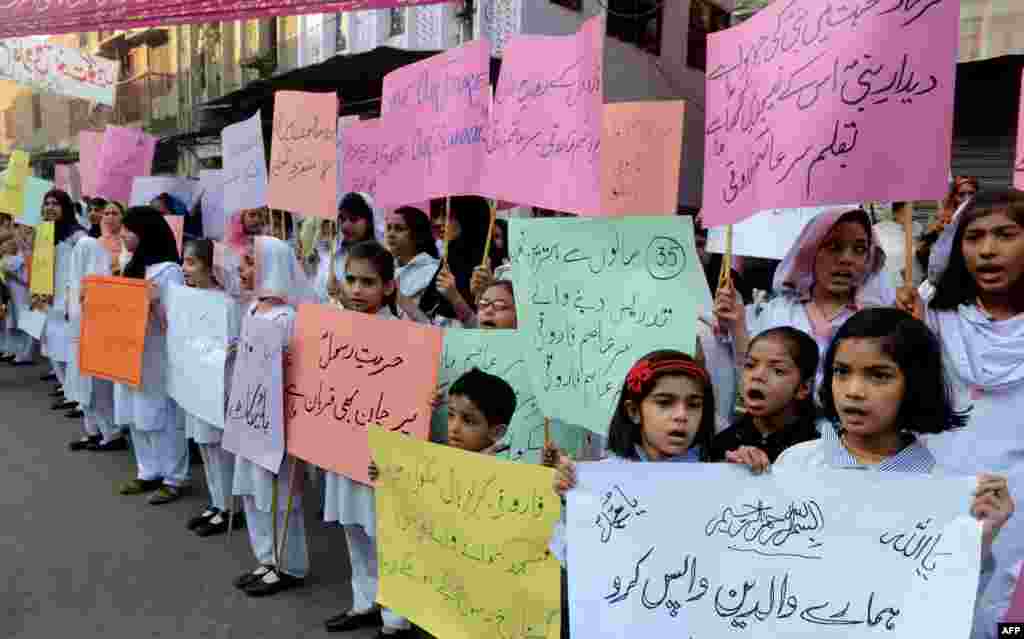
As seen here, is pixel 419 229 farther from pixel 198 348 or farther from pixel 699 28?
pixel 699 28

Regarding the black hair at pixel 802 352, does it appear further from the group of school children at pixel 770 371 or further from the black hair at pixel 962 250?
the black hair at pixel 962 250

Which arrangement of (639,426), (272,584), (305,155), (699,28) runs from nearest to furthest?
(639,426)
(272,584)
(305,155)
(699,28)

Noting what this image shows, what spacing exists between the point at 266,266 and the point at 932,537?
114 inches

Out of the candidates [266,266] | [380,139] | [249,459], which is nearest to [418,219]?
[380,139]

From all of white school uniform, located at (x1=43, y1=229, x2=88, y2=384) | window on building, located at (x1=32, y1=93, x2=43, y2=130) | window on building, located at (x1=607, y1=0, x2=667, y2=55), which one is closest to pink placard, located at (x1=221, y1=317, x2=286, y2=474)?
white school uniform, located at (x1=43, y1=229, x2=88, y2=384)

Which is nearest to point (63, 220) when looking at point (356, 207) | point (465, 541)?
point (356, 207)

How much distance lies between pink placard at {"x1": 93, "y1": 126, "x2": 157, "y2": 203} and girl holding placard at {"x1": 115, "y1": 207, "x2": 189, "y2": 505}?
1550 mm

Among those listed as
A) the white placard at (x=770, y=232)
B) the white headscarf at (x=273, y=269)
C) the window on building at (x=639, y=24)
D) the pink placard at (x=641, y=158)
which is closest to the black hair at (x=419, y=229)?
the white headscarf at (x=273, y=269)

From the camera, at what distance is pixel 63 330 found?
7594 millimetres

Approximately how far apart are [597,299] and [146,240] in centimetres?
351

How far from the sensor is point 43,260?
7.68 metres

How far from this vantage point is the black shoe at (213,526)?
15.6 feet

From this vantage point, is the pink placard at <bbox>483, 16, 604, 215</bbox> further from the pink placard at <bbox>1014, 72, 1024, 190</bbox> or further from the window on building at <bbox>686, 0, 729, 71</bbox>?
the window on building at <bbox>686, 0, 729, 71</bbox>

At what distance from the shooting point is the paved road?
368cm
